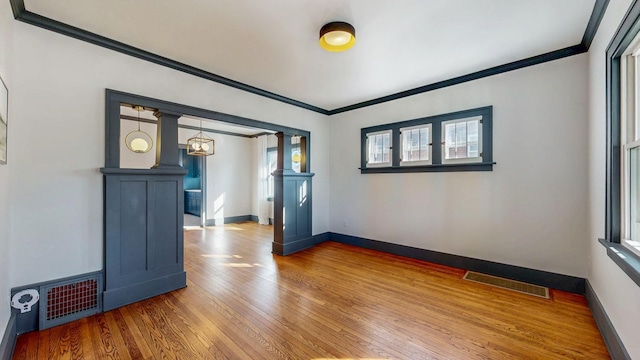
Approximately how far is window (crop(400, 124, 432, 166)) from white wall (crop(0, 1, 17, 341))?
4.25 meters

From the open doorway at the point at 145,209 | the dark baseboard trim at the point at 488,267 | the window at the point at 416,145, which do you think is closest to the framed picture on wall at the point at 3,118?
the open doorway at the point at 145,209

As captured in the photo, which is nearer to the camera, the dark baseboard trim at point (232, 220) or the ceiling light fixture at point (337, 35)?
the ceiling light fixture at point (337, 35)

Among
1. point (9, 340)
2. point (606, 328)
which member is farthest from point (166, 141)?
point (606, 328)

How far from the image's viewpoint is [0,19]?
5.50ft

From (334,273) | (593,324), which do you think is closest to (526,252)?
(593,324)

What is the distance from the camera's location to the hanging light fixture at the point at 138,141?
5156 mm

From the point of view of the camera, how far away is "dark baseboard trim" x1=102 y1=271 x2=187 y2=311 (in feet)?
8.21

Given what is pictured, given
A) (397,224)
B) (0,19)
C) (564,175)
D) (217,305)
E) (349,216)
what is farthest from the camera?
(349,216)

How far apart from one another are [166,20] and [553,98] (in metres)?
4.02

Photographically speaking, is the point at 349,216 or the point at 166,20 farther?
the point at 349,216

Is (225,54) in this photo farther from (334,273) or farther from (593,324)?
(593,324)

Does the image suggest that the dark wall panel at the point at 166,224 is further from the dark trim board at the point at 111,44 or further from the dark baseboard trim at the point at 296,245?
the dark baseboard trim at the point at 296,245

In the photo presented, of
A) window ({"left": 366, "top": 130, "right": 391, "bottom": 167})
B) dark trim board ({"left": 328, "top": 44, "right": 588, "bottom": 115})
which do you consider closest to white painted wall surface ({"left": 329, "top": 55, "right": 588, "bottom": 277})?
dark trim board ({"left": 328, "top": 44, "right": 588, "bottom": 115})

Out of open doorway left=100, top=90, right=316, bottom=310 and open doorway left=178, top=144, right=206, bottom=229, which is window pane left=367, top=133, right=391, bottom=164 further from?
open doorway left=178, top=144, right=206, bottom=229
